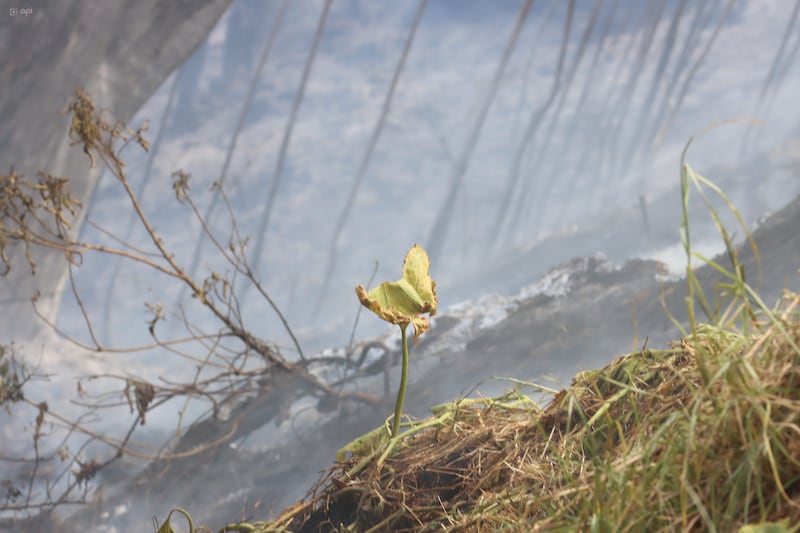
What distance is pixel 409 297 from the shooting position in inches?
20.2

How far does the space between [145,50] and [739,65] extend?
1627cm

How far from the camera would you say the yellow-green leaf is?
1.67 feet

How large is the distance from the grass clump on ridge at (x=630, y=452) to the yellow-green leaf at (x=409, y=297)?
123 mm

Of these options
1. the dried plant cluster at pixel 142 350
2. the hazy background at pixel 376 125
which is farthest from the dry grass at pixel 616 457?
the hazy background at pixel 376 125

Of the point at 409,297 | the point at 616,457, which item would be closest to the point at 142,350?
the point at 409,297

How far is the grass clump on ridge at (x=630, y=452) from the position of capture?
0.95ft

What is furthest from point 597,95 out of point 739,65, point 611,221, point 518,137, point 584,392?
point 584,392

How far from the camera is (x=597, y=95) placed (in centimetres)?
1480

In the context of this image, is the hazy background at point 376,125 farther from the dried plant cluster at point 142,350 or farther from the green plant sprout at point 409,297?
the green plant sprout at point 409,297

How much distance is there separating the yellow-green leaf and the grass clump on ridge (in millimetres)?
123

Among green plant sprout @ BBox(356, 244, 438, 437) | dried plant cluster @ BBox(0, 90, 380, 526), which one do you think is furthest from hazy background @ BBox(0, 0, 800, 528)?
green plant sprout @ BBox(356, 244, 438, 437)

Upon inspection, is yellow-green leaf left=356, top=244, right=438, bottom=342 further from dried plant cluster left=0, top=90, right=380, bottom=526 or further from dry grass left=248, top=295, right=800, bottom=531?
dried plant cluster left=0, top=90, right=380, bottom=526

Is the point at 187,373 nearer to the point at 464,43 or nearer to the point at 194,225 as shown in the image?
the point at 194,225

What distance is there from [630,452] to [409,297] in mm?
237
